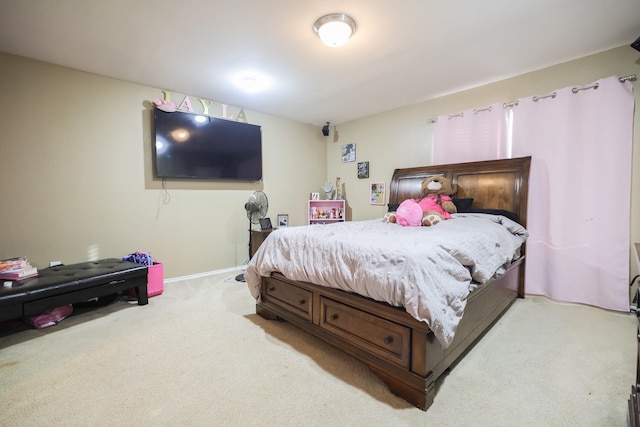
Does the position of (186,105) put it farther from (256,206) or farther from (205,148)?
(256,206)

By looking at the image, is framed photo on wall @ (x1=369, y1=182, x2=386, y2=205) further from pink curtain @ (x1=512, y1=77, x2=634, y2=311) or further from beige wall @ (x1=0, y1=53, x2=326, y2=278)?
beige wall @ (x1=0, y1=53, x2=326, y2=278)

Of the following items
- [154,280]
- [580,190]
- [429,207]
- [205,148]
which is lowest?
[154,280]

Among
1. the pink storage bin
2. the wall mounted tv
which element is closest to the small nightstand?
the wall mounted tv

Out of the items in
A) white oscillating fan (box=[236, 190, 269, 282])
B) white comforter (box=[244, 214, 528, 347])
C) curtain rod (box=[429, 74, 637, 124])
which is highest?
curtain rod (box=[429, 74, 637, 124])

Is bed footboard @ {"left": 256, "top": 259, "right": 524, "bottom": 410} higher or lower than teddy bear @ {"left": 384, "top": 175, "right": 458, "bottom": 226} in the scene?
lower

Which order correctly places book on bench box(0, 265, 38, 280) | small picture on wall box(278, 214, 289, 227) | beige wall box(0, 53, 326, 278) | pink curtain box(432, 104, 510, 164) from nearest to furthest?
book on bench box(0, 265, 38, 280) → beige wall box(0, 53, 326, 278) → pink curtain box(432, 104, 510, 164) → small picture on wall box(278, 214, 289, 227)

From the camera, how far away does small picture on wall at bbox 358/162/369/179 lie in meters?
4.46

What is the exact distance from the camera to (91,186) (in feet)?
9.49

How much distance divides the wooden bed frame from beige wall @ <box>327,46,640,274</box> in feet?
2.57

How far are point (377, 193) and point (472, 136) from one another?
4.95ft

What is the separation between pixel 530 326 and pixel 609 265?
1.07 meters

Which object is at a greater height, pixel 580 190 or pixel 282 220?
pixel 580 190

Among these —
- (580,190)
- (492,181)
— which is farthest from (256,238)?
(580,190)

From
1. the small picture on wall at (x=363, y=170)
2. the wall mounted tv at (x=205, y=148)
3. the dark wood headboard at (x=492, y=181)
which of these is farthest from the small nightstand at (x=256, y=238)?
the dark wood headboard at (x=492, y=181)
